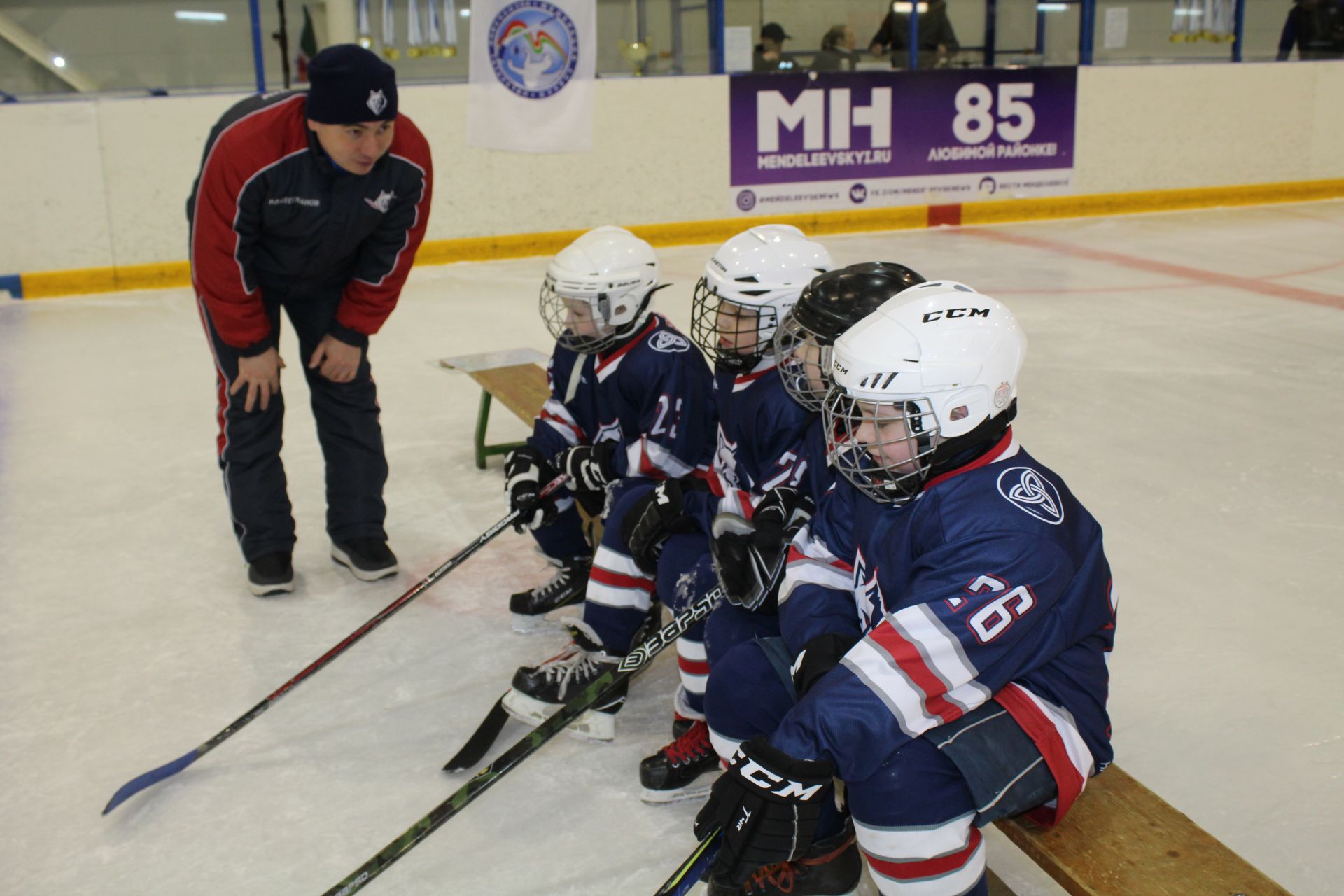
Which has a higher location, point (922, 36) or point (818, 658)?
point (922, 36)

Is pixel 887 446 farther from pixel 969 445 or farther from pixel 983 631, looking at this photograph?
pixel 983 631

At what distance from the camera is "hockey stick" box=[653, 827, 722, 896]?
1.45 metres

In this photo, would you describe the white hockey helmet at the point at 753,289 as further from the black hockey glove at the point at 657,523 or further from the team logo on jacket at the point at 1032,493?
the team logo on jacket at the point at 1032,493

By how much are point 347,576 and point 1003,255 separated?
487cm

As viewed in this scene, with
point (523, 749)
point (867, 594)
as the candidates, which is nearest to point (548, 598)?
point (523, 749)

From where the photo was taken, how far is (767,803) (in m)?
1.33

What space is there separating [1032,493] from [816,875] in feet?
1.86

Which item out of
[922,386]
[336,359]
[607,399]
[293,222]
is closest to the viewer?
[922,386]

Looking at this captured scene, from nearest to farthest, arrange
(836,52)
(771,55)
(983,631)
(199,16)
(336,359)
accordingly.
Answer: (983,631) → (336,359) → (199,16) → (771,55) → (836,52)

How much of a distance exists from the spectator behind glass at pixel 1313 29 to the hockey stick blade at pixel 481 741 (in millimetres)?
8598

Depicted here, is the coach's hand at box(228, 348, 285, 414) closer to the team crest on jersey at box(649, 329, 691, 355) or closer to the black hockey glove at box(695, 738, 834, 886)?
the team crest on jersey at box(649, 329, 691, 355)

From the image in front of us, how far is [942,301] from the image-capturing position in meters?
1.49

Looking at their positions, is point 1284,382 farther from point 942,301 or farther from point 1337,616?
point 942,301

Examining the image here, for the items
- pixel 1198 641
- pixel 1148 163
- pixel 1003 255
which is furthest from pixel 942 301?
pixel 1148 163
